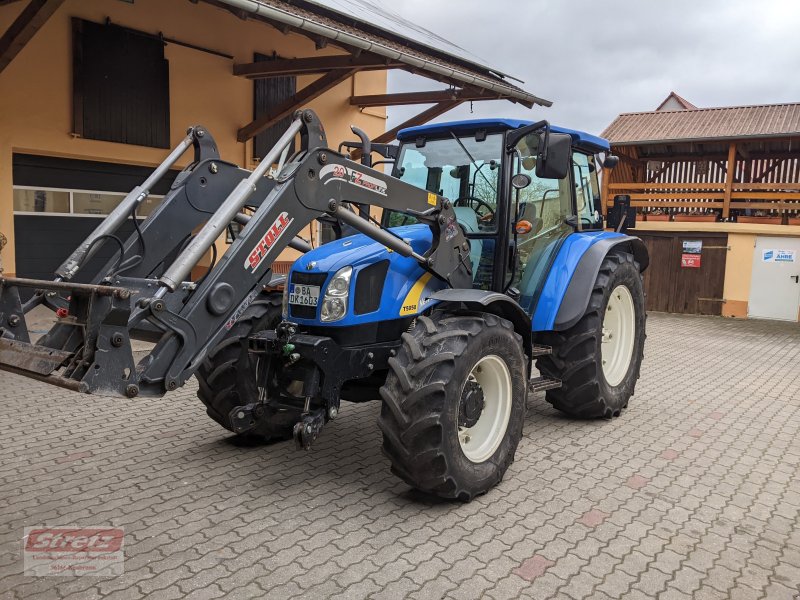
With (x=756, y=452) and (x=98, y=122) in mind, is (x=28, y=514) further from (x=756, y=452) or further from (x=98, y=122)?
(x=98, y=122)

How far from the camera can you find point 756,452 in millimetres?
4594

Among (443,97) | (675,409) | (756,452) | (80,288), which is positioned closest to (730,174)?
(443,97)

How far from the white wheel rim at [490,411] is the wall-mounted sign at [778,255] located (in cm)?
1149

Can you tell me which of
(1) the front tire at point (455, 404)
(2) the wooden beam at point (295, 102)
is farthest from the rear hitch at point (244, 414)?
(2) the wooden beam at point (295, 102)

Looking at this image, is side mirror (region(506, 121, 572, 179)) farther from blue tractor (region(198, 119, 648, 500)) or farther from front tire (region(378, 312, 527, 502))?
front tire (region(378, 312, 527, 502))

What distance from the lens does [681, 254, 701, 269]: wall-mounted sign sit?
1373cm

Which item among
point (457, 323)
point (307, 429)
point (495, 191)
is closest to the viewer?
point (307, 429)

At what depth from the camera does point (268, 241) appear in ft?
10.4

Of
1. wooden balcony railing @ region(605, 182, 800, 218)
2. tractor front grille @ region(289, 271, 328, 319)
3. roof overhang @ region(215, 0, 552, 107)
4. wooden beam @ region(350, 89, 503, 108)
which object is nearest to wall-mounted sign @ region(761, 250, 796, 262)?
wooden balcony railing @ region(605, 182, 800, 218)

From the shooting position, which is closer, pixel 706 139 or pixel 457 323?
pixel 457 323

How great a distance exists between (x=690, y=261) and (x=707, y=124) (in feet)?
13.3

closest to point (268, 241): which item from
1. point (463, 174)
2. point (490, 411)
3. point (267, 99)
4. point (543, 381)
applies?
point (490, 411)

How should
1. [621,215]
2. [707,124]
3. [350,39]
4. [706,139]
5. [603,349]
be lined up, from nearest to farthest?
[603,349] → [621,215] → [350,39] → [706,139] → [707,124]

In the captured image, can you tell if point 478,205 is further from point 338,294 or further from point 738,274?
point 738,274
